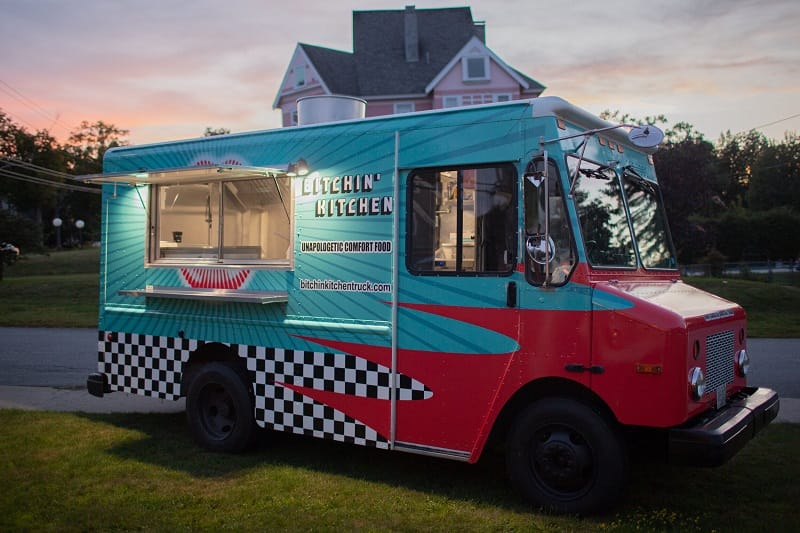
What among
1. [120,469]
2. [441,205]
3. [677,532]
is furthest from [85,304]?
[677,532]

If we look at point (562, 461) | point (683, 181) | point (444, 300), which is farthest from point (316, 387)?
point (683, 181)

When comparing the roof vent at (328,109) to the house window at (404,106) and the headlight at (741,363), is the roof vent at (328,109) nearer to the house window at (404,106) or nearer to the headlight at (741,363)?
the headlight at (741,363)

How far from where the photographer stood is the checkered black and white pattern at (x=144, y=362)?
717 cm

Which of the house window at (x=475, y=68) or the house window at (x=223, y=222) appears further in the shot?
the house window at (x=475, y=68)

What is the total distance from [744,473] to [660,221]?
2.22m

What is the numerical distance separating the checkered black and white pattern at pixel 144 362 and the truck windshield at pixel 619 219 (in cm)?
392

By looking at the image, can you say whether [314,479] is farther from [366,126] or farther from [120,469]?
[366,126]

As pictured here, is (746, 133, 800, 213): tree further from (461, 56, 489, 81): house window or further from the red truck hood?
the red truck hood

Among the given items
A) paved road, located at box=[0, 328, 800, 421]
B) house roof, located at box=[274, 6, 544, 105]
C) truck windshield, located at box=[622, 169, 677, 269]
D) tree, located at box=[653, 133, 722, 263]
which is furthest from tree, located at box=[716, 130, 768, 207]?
truck windshield, located at box=[622, 169, 677, 269]

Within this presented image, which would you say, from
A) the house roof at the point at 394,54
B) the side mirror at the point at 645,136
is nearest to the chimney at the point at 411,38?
the house roof at the point at 394,54

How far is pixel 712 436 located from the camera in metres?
4.52

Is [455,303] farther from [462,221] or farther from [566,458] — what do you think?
[566,458]

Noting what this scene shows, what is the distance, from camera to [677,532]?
4.66m

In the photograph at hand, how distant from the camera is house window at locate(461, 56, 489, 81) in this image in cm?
3650
